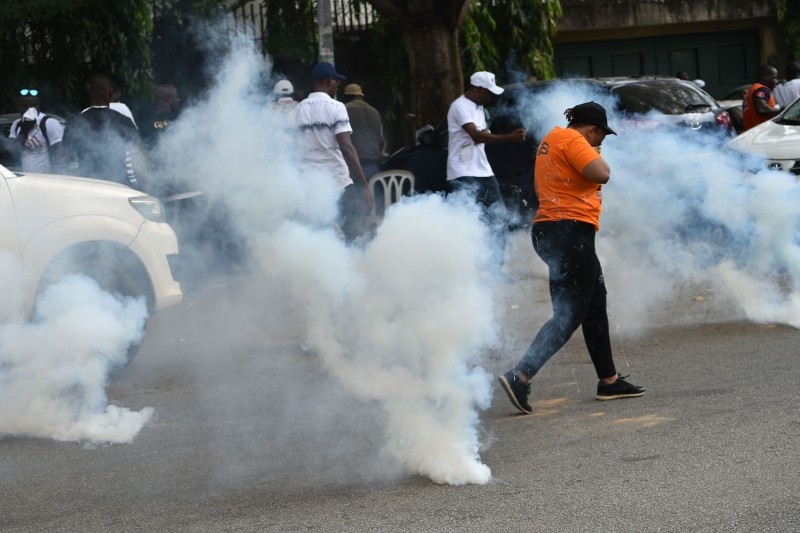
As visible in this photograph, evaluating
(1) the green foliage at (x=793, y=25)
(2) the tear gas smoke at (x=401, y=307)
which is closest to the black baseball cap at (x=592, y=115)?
(2) the tear gas smoke at (x=401, y=307)

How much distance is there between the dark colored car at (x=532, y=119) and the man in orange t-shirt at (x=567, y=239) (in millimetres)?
4848

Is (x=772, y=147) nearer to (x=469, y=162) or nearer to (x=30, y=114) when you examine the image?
(x=469, y=162)

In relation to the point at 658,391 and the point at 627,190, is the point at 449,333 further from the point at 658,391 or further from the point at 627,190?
the point at 627,190

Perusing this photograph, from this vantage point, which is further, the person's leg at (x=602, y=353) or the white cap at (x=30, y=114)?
the white cap at (x=30, y=114)

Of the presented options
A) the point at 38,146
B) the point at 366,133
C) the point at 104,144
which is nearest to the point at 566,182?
the point at 104,144

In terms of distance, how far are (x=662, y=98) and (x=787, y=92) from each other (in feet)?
9.16

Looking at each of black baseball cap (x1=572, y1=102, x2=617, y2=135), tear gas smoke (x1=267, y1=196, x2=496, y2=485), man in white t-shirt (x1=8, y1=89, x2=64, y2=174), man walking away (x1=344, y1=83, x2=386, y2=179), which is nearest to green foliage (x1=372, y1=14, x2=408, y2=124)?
man walking away (x1=344, y1=83, x2=386, y2=179)

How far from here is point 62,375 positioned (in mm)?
6035

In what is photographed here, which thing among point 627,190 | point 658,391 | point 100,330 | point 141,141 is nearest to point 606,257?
point 627,190

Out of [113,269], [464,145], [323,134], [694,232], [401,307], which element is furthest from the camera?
[464,145]

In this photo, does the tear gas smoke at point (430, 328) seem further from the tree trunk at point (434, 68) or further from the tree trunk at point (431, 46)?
the tree trunk at point (434, 68)

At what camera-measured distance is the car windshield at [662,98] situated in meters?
11.9

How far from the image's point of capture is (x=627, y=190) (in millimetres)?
9070

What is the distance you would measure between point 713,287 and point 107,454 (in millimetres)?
5291
